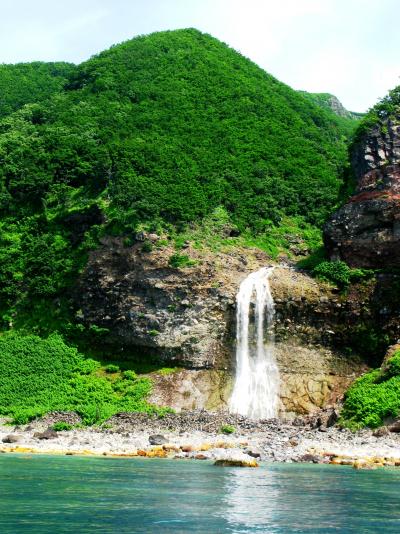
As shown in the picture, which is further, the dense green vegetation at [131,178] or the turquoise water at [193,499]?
the dense green vegetation at [131,178]

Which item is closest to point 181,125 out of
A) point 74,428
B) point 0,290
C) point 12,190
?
point 12,190

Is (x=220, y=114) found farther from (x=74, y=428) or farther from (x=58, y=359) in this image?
(x=74, y=428)

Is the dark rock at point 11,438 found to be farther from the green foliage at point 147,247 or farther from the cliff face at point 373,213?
the cliff face at point 373,213

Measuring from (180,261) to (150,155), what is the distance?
18.2 metres

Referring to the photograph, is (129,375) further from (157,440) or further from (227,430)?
(157,440)

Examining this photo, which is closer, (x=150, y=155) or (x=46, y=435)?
(x=46, y=435)

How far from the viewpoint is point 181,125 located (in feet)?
242

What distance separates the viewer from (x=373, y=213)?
49906 mm

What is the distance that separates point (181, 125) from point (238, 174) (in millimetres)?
9891

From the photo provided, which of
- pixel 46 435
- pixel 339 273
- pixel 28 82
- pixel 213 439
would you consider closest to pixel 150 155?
pixel 339 273

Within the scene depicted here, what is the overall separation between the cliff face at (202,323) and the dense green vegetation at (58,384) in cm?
203

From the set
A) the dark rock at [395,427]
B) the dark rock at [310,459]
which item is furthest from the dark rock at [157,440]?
the dark rock at [395,427]

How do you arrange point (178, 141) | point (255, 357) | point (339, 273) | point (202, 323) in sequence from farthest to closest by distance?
point (178, 141)
point (339, 273)
point (202, 323)
point (255, 357)

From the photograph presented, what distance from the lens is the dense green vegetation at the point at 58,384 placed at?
4347cm
